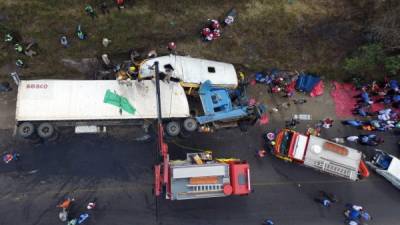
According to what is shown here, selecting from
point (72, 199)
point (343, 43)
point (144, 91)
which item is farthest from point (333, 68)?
point (72, 199)

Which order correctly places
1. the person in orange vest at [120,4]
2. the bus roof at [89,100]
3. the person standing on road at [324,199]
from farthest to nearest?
the person standing on road at [324,199] < the person in orange vest at [120,4] < the bus roof at [89,100]

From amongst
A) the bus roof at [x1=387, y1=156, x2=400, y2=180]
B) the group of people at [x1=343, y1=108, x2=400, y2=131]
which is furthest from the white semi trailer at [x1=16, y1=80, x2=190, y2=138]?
the bus roof at [x1=387, y1=156, x2=400, y2=180]

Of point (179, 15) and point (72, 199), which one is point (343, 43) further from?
point (72, 199)

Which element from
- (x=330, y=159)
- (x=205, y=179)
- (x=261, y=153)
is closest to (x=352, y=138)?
(x=330, y=159)

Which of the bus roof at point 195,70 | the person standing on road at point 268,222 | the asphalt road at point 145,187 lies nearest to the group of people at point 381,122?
the asphalt road at point 145,187

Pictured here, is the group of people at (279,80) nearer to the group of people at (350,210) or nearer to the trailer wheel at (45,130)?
the group of people at (350,210)

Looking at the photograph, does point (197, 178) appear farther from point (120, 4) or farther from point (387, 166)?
point (387, 166)
